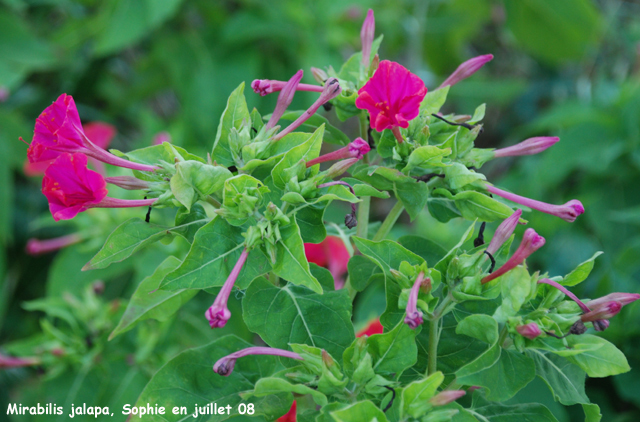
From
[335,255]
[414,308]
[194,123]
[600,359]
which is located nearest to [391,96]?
[414,308]

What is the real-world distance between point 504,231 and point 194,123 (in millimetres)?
1366

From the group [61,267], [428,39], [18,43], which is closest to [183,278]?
[61,267]

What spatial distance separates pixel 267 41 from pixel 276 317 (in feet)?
4.84

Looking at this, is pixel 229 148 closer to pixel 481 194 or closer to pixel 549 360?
pixel 481 194

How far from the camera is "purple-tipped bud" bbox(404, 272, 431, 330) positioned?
1.51 ft

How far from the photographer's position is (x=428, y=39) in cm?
254

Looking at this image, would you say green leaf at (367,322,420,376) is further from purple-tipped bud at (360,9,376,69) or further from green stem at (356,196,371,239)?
purple-tipped bud at (360,9,376,69)

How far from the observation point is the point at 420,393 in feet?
1.56

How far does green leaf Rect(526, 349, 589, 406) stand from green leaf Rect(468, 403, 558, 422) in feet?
0.13

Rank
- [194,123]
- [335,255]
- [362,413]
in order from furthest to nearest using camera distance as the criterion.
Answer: [194,123] → [335,255] → [362,413]

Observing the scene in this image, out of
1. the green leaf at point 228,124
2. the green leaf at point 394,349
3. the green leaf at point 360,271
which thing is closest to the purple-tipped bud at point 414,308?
the green leaf at point 394,349

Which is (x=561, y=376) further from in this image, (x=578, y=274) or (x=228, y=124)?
(x=228, y=124)

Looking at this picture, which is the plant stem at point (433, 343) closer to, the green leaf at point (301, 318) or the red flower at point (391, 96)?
the green leaf at point (301, 318)

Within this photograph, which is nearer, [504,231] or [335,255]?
[504,231]
